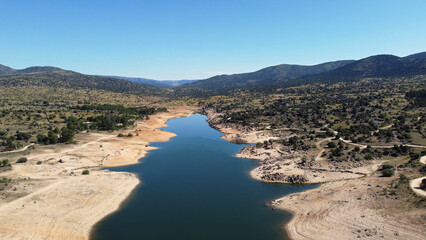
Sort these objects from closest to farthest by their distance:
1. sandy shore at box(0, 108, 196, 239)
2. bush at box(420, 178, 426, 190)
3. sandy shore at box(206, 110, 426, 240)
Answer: sandy shore at box(206, 110, 426, 240) < sandy shore at box(0, 108, 196, 239) < bush at box(420, 178, 426, 190)

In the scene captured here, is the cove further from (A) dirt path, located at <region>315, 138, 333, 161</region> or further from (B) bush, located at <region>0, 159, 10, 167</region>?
(B) bush, located at <region>0, 159, 10, 167</region>

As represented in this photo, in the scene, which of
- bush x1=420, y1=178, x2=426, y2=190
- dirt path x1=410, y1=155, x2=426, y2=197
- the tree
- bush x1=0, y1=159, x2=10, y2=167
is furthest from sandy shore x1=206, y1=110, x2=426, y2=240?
bush x1=0, y1=159, x2=10, y2=167

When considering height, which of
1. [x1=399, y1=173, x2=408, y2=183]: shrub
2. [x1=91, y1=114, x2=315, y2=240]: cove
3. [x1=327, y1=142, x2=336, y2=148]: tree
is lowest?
[x1=91, y1=114, x2=315, y2=240]: cove

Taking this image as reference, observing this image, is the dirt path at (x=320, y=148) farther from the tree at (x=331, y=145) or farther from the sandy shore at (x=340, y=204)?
the tree at (x=331, y=145)

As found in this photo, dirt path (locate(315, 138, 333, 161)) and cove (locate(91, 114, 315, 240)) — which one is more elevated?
dirt path (locate(315, 138, 333, 161))

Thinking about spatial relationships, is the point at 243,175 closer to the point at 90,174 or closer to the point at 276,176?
the point at 276,176

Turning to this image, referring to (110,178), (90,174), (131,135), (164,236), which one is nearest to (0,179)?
(90,174)

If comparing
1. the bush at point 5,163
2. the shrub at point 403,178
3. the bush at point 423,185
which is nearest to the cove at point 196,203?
the shrub at point 403,178
